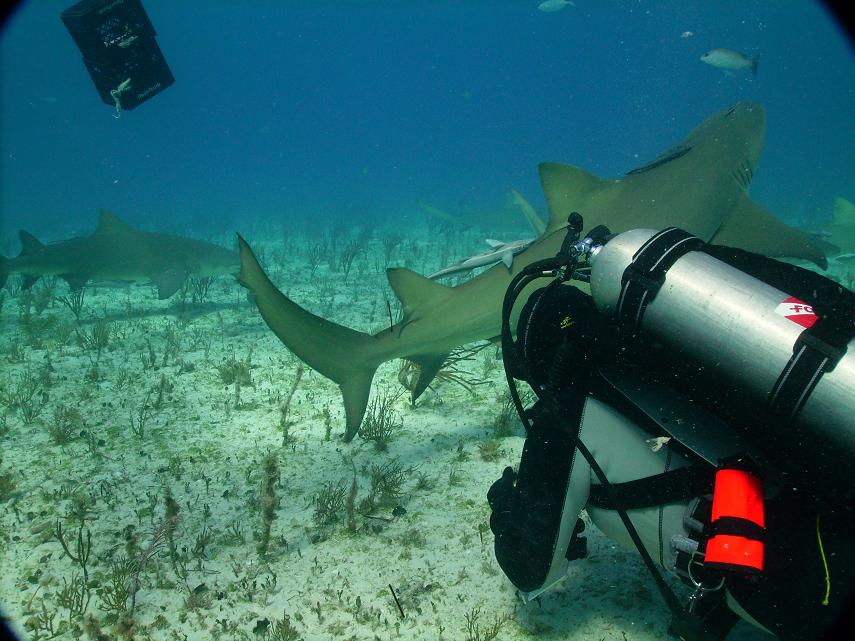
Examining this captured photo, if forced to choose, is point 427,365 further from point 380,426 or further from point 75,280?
point 75,280

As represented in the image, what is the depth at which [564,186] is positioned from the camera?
471cm

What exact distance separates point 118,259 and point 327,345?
30.6 ft

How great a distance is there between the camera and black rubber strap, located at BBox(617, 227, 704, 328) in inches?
77.9

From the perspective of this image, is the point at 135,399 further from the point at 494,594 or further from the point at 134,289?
the point at 134,289

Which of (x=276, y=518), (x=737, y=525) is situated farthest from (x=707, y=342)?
(x=276, y=518)

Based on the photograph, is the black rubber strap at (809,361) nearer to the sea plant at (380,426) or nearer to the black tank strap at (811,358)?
the black tank strap at (811,358)

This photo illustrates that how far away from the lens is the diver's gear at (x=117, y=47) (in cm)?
601

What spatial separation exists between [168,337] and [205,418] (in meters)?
3.16

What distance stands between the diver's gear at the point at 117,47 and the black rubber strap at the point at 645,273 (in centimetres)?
657

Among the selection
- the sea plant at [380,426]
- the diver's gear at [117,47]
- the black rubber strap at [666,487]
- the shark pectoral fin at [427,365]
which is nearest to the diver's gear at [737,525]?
the black rubber strap at [666,487]

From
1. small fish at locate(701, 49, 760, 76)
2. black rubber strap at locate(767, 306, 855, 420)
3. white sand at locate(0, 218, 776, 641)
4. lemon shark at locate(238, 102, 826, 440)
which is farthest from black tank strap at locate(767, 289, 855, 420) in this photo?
small fish at locate(701, 49, 760, 76)

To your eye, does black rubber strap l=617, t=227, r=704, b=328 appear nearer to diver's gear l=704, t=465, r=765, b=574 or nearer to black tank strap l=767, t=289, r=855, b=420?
black tank strap l=767, t=289, r=855, b=420

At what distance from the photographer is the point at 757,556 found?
1524 millimetres

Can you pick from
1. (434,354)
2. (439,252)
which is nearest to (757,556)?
(434,354)
